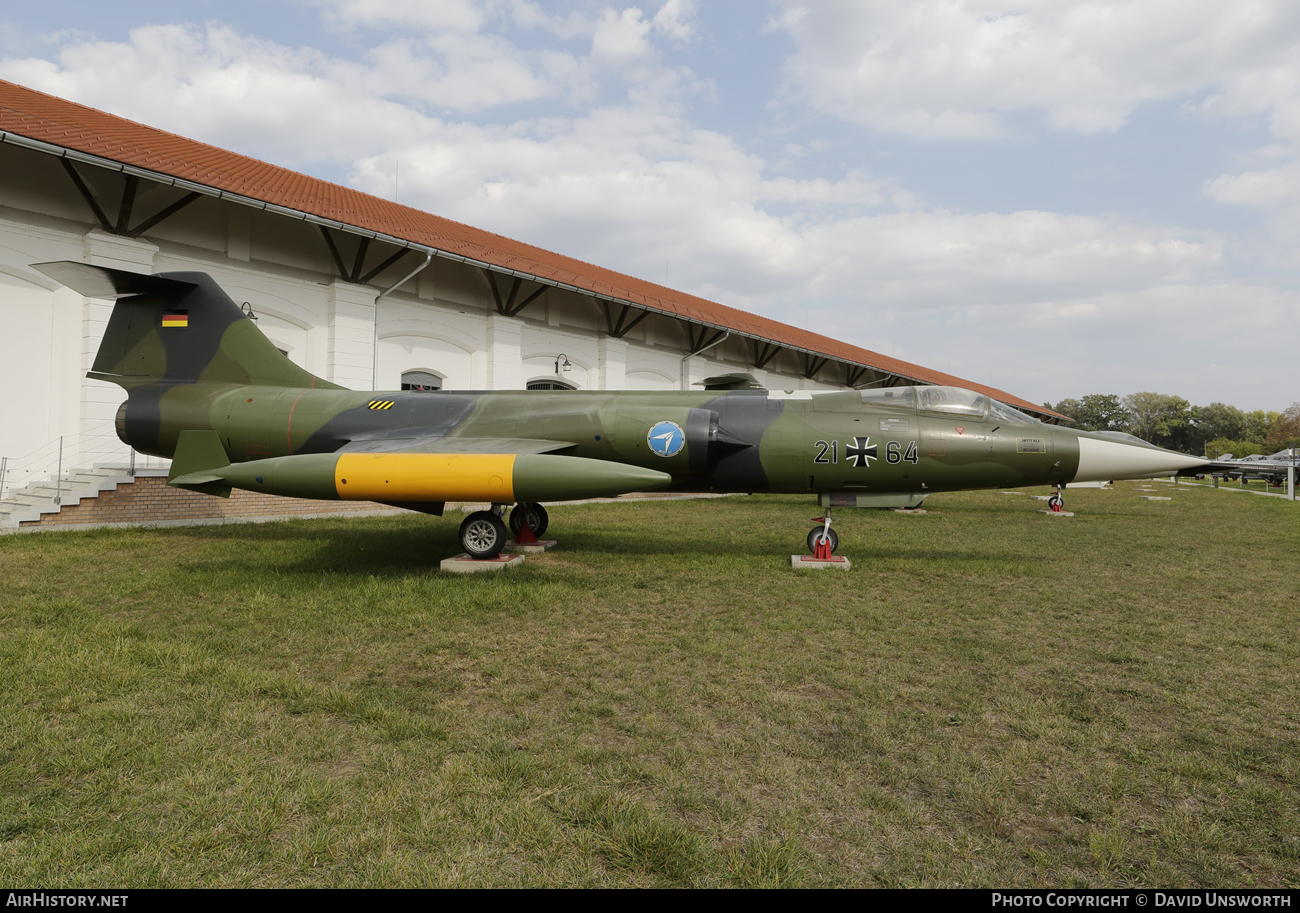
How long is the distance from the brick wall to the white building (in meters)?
1.29

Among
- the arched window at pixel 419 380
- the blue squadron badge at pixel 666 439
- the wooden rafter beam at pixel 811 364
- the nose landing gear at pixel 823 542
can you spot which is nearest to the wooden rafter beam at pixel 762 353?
the wooden rafter beam at pixel 811 364

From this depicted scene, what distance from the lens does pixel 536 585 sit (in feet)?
23.9

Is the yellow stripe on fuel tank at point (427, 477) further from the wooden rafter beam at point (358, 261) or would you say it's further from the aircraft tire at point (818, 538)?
the wooden rafter beam at point (358, 261)

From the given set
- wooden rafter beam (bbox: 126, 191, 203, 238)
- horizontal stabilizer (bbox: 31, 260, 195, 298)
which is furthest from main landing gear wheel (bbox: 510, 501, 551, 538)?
wooden rafter beam (bbox: 126, 191, 203, 238)

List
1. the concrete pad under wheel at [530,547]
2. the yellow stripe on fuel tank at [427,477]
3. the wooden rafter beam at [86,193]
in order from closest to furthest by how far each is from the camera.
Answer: the yellow stripe on fuel tank at [427,477] < the concrete pad under wheel at [530,547] < the wooden rafter beam at [86,193]

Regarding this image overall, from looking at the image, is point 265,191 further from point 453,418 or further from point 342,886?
point 342,886

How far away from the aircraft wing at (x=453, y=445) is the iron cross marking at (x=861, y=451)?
12.9 ft

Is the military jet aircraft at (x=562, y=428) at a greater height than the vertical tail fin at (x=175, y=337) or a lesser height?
lesser

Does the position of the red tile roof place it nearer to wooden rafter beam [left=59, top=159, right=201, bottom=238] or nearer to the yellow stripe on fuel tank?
wooden rafter beam [left=59, top=159, right=201, bottom=238]

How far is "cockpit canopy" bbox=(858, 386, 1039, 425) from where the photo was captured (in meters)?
9.04

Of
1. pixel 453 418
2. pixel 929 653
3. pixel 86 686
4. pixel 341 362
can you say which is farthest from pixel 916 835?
pixel 341 362

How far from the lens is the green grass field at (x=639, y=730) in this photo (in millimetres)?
2523

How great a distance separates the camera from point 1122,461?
880cm

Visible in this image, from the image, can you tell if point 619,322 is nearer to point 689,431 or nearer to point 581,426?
point 581,426
